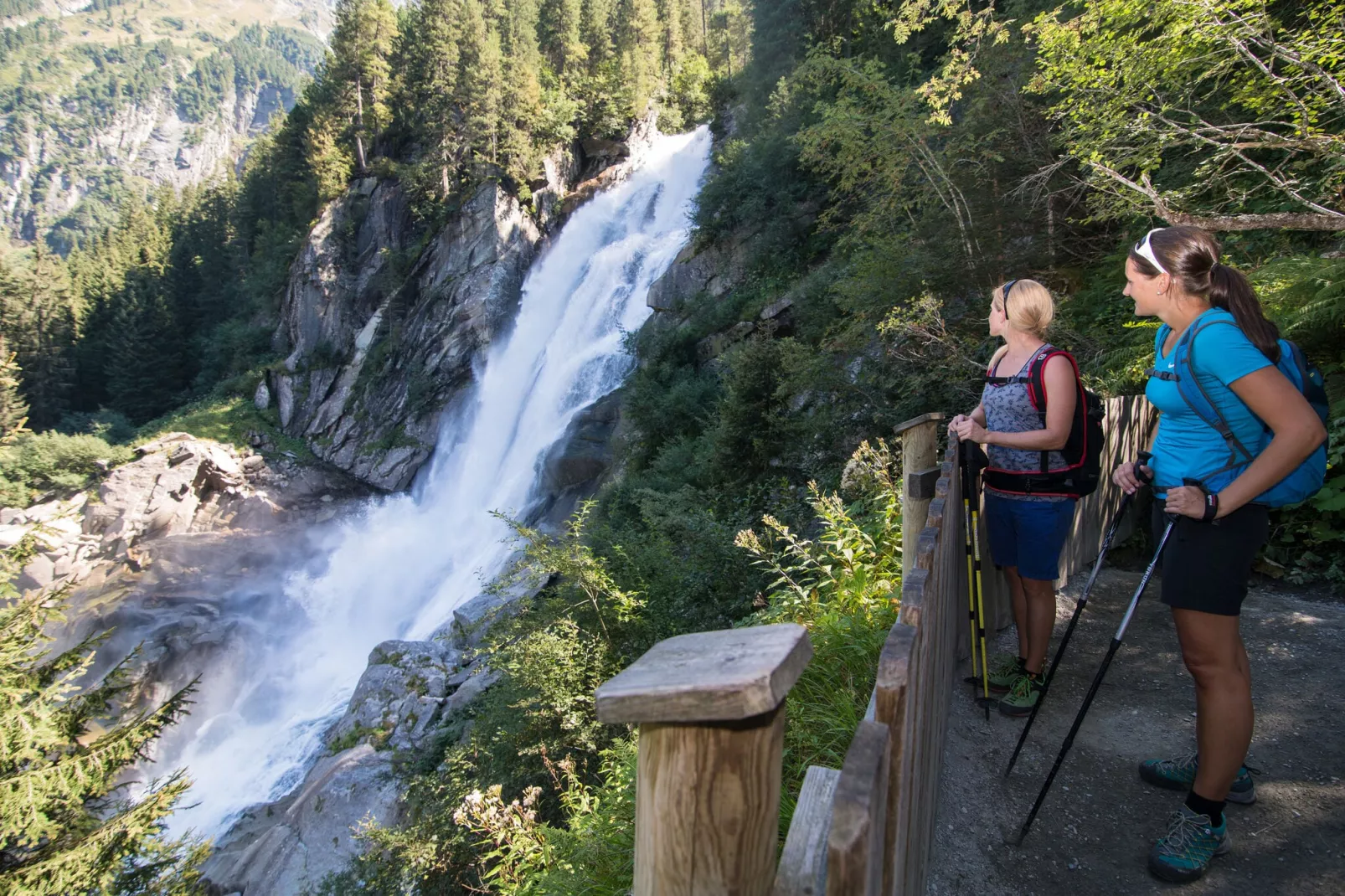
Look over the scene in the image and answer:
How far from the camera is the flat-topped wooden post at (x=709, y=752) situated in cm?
84

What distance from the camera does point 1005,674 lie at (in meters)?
3.29

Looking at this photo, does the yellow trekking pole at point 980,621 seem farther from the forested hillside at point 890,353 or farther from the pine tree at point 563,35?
the pine tree at point 563,35

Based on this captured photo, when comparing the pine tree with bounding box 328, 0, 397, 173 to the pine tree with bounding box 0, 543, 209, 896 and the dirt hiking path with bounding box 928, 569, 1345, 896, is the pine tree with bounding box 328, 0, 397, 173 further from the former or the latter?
the dirt hiking path with bounding box 928, 569, 1345, 896

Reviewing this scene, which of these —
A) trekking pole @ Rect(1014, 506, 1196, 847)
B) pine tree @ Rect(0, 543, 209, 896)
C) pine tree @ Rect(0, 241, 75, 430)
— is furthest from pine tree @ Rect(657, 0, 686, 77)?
trekking pole @ Rect(1014, 506, 1196, 847)

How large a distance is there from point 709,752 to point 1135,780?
2800mm

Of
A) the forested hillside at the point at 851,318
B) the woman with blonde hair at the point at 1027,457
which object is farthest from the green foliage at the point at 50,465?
the woman with blonde hair at the point at 1027,457

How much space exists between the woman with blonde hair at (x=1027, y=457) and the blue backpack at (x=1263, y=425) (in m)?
0.68

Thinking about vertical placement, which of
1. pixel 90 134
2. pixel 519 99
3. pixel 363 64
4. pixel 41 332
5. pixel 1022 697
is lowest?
pixel 1022 697

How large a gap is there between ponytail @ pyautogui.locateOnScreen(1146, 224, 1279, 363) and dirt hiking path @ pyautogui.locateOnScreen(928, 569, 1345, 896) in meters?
1.69

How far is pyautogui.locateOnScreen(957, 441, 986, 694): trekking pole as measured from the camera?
10.3 feet

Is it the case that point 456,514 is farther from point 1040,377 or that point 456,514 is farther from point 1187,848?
point 1187,848

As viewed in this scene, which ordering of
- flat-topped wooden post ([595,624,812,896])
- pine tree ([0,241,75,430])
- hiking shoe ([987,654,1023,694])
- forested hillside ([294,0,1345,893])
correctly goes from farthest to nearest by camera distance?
pine tree ([0,241,75,430]) < forested hillside ([294,0,1345,893]) < hiking shoe ([987,654,1023,694]) < flat-topped wooden post ([595,624,812,896])

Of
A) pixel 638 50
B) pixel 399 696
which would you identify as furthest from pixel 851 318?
pixel 638 50

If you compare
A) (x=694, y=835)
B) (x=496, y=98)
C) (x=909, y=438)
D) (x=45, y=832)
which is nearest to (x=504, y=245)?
(x=496, y=98)
